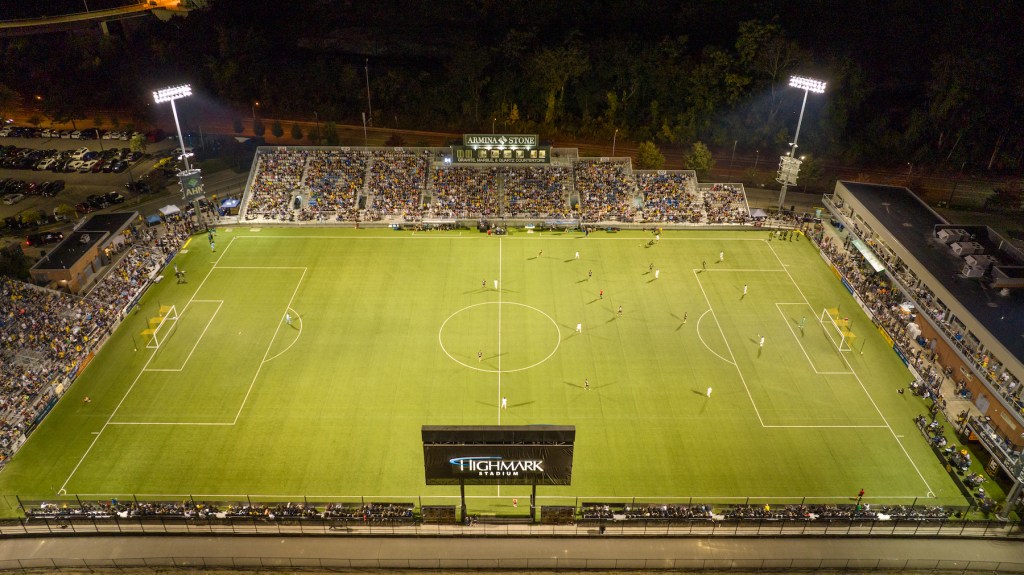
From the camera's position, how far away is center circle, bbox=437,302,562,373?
47156mm

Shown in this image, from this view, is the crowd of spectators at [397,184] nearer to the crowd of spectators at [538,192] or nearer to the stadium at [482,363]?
the stadium at [482,363]

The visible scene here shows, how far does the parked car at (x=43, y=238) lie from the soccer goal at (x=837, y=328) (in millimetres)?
70339

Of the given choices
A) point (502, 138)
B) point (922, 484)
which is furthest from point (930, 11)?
point (922, 484)

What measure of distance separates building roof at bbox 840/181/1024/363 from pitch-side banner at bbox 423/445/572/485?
A: 31.1m

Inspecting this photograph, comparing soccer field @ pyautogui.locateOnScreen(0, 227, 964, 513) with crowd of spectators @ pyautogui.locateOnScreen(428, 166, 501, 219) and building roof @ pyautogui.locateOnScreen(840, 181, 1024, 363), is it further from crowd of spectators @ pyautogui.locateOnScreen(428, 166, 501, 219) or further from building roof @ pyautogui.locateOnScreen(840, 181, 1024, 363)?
crowd of spectators @ pyautogui.locateOnScreen(428, 166, 501, 219)

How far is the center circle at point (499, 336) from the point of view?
47.2 metres

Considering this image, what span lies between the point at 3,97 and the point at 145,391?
69.0m

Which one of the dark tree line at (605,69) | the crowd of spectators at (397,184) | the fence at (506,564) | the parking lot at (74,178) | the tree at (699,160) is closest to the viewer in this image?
the fence at (506,564)

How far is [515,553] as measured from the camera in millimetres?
33188

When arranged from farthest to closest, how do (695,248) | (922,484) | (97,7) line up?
(97,7) < (695,248) < (922,484)

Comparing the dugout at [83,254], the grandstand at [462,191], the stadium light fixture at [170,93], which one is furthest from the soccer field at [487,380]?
the stadium light fixture at [170,93]

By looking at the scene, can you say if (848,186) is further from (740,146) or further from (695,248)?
(740,146)

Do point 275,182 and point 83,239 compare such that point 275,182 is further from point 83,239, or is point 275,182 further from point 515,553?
point 515,553

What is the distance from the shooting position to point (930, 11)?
8300 cm
